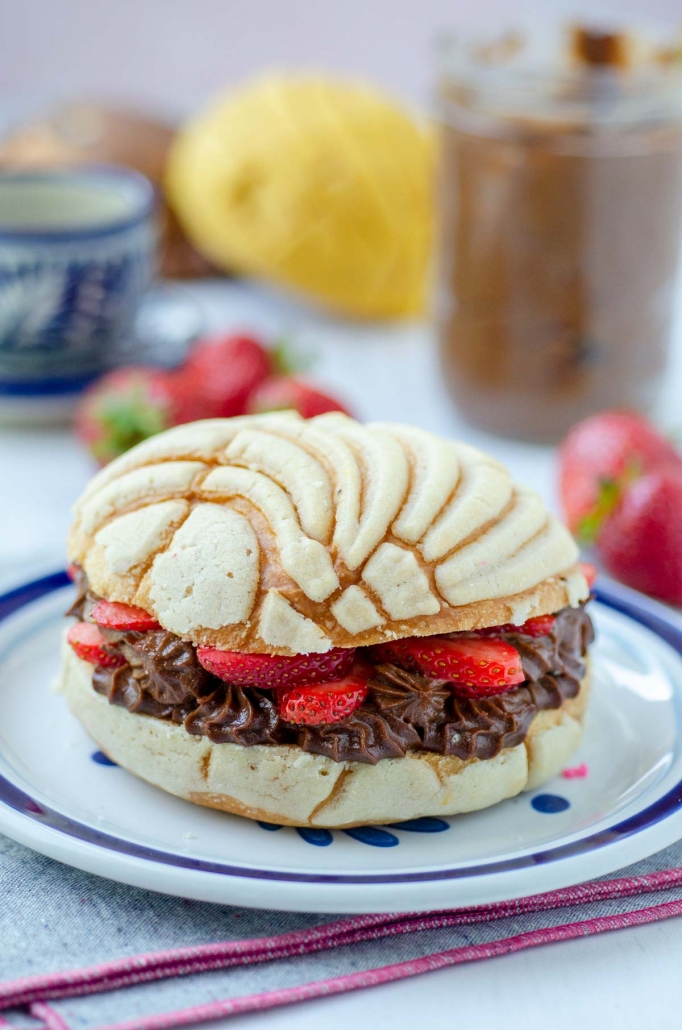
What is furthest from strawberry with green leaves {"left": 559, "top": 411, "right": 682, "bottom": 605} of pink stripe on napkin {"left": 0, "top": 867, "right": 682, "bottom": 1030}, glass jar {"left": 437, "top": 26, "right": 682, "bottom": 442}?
pink stripe on napkin {"left": 0, "top": 867, "right": 682, "bottom": 1030}

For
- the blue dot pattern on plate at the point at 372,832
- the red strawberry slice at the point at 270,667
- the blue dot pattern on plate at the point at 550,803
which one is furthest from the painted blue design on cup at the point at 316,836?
the blue dot pattern on plate at the point at 550,803

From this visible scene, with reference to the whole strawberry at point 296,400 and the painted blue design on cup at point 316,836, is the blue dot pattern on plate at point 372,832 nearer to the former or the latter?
the painted blue design on cup at point 316,836

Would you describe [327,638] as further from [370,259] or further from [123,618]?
[370,259]

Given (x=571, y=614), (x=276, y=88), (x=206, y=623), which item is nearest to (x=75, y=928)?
(x=206, y=623)

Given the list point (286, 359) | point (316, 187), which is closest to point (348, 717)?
point (286, 359)

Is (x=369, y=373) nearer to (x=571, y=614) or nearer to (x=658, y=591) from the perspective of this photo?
(x=658, y=591)

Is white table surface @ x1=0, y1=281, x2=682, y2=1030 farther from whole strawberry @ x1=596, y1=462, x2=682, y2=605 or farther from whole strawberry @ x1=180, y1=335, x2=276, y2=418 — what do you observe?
whole strawberry @ x1=596, y1=462, x2=682, y2=605
